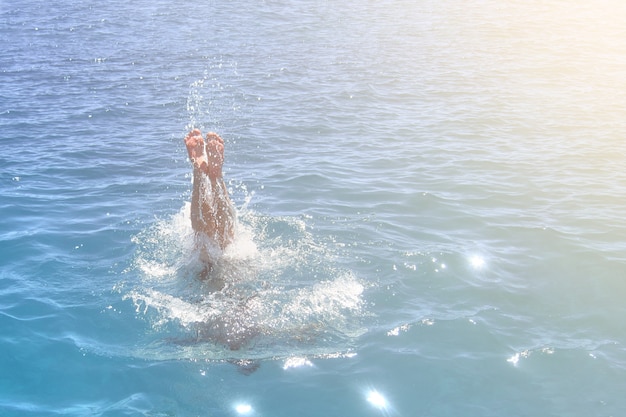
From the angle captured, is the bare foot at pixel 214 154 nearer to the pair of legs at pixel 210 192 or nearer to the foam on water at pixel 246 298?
the pair of legs at pixel 210 192

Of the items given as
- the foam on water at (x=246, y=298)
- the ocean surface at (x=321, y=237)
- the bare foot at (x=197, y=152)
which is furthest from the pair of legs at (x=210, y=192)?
the ocean surface at (x=321, y=237)

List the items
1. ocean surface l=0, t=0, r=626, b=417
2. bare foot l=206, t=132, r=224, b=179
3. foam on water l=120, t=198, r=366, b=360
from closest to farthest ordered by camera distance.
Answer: ocean surface l=0, t=0, r=626, b=417 < foam on water l=120, t=198, r=366, b=360 < bare foot l=206, t=132, r=224, b=179

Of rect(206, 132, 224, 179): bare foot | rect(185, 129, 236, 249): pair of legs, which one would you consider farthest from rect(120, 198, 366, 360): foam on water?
rect(206, 132, 224, 179): bare foot

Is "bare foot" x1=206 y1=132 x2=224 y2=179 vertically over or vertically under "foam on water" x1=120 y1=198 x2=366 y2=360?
over

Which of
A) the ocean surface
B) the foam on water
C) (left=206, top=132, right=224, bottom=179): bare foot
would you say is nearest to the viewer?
the ocean surface

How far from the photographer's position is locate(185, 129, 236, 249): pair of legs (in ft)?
25.3

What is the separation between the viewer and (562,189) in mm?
11359

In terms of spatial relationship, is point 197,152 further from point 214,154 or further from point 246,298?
point 246,298

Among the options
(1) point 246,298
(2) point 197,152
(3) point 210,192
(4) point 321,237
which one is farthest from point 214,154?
(4) point 321,237

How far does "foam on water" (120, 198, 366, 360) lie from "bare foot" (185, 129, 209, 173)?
4.12 feet

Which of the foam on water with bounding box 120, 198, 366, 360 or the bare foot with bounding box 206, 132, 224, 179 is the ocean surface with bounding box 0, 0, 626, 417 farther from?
the bare foot with bounding box 206, 132, 224, 179

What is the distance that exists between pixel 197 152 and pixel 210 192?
0.51 meters

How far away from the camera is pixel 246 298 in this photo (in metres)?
7.93

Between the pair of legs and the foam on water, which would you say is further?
the pair of legs
